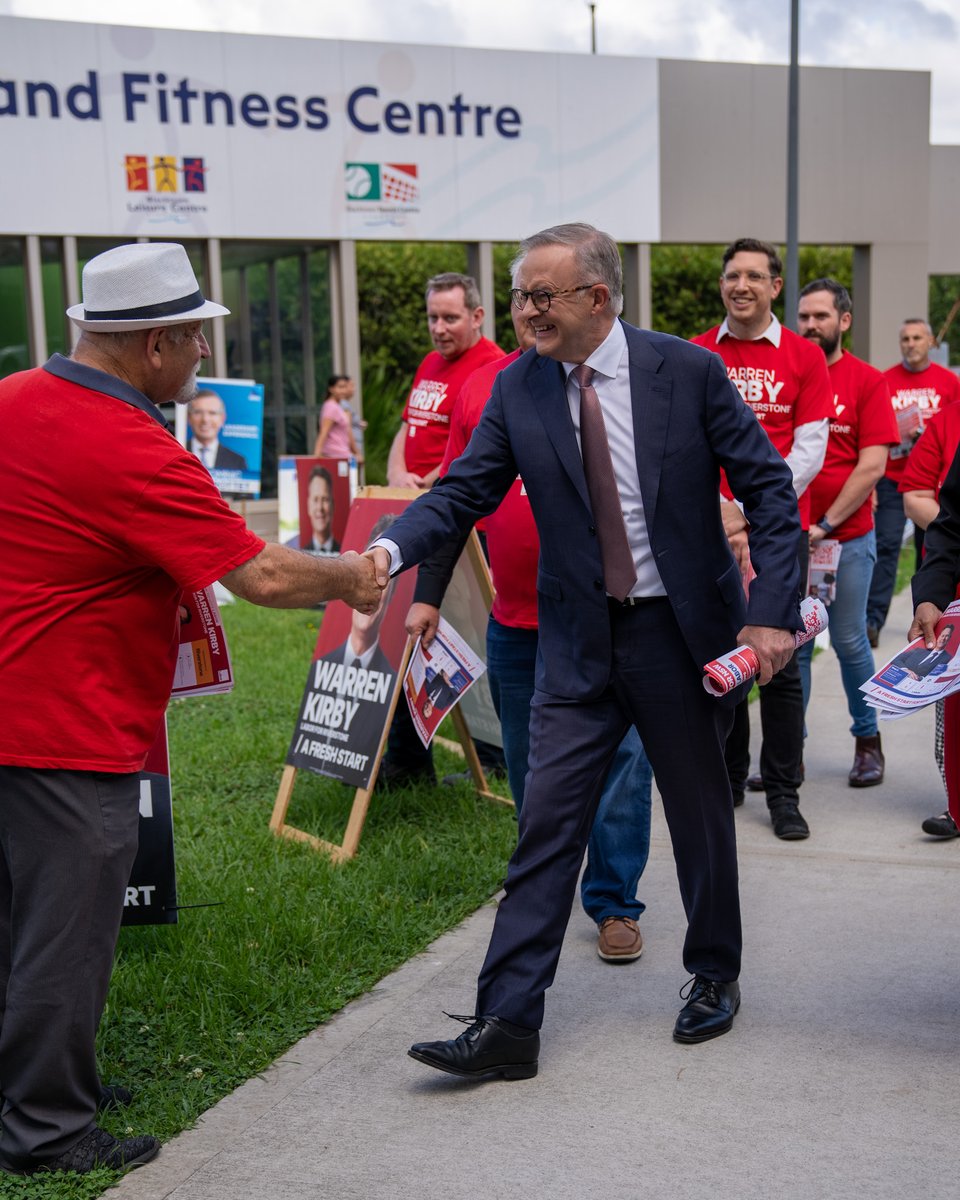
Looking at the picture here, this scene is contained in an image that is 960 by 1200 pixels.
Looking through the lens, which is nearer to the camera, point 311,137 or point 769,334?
point 769,334

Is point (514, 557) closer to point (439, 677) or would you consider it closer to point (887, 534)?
point (439, 677)

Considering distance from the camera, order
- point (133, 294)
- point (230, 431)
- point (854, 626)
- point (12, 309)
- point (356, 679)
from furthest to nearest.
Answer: point (12, 309)
point (230, 431)
point (854, 626)
point (356, 679)
point (133, 294)

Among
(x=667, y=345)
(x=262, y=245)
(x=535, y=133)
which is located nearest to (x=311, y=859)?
(x=667, y=345)

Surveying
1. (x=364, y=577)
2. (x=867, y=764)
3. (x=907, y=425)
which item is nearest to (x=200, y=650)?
(x=364, y=577)

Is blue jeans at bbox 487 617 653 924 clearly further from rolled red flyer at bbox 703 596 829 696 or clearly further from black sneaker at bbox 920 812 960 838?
black sneaker at bbox 920 812 960 838

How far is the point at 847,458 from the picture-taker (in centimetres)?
657

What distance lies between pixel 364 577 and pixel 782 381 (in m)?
2.74

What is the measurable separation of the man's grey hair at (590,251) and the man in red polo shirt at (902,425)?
274 inches

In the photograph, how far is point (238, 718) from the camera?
27.1 ft

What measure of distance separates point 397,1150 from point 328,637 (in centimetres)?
314

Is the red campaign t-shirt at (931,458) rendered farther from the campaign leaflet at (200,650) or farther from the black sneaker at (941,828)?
the campaign leaflet at (200,650)

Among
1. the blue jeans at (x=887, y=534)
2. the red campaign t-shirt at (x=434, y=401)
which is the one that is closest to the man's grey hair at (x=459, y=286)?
the red campaign t-shirt at (x=434, y=401)

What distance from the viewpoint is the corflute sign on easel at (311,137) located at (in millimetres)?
16438

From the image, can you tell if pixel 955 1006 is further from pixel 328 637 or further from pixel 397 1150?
pixel 328 637
